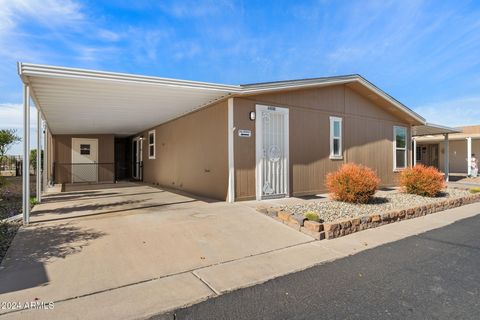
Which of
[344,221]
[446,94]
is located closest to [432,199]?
[344,221]

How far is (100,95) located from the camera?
6.80m

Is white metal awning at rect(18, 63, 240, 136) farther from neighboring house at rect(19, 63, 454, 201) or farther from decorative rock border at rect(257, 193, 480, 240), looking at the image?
decorative rock border at rect(257, 193, 480, 240)

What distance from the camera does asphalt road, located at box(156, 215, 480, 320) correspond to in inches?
103

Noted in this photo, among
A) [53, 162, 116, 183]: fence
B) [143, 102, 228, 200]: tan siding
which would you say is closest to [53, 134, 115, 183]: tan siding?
[53, 162, 116, 183]: fence

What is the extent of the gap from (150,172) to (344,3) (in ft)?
34.5

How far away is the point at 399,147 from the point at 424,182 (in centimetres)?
439

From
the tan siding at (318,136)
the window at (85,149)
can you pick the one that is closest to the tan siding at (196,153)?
the tan siding at (318,136)

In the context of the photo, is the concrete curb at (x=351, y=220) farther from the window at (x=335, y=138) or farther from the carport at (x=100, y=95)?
the window at (x=335, y=138)

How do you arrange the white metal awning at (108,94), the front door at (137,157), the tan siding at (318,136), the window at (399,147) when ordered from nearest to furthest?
the white metal awning at (108,94), the tan siding at (318,136), the window at (399,147), the front door at (137,157)

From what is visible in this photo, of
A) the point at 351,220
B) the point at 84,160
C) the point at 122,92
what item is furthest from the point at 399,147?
the point at 84,160

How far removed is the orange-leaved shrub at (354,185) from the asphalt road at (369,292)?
271 centimetres

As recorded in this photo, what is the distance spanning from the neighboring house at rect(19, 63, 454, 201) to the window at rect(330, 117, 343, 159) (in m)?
0.03

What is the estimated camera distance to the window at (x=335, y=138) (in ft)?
31.9

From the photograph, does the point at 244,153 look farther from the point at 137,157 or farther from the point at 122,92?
the point at 137,157
